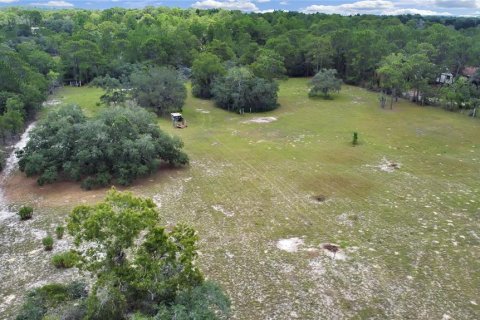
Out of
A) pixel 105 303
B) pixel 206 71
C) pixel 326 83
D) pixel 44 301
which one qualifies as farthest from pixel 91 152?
pixel 326 83

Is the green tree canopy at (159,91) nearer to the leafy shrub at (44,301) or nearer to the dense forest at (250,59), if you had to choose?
the dense forest at (250,59)

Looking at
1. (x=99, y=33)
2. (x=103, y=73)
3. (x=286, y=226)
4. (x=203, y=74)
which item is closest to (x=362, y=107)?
(x=203, y=74)

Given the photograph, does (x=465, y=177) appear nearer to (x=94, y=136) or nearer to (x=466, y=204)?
(x=466, y=204)

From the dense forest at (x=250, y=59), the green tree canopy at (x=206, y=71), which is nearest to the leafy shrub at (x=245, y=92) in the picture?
the dense forest at (x=250, y=59)

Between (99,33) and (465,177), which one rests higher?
(99,33)

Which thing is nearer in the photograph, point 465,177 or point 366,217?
point 366,217

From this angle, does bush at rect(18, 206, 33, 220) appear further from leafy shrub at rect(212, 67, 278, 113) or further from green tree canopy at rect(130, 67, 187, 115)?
leafy shrub at rect(212, 67, 278, 113)

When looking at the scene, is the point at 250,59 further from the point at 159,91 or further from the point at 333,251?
the point at 333,251
